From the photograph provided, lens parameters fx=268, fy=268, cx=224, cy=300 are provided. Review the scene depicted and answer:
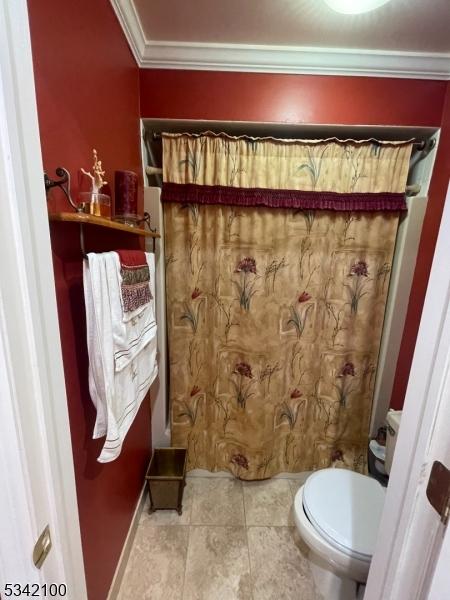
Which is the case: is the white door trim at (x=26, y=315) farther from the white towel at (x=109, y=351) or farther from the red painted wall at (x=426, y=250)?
the red painted wall at (x=426, y=250)

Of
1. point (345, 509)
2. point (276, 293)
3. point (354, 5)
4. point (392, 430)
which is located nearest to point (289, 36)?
point (354, 5)

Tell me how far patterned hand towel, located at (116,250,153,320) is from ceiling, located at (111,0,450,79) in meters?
0.95

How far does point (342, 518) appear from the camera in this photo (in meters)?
1.11

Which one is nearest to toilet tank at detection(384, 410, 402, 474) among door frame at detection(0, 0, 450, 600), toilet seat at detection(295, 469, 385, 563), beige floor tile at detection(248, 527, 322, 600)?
toilet seat at detection(295, 469, 385, 563)

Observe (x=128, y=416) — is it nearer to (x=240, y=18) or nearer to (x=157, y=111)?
(x=157, y=111)

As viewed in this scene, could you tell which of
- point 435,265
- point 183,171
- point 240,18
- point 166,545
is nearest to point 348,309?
point 435,265

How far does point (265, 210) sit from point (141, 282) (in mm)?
802

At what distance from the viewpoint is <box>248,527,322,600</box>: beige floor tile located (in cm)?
121

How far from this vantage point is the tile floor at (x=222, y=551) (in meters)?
1.21

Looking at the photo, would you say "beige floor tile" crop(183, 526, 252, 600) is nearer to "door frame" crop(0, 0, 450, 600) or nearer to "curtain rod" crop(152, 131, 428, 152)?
"door frame" crop(0, 0, 450, 600)

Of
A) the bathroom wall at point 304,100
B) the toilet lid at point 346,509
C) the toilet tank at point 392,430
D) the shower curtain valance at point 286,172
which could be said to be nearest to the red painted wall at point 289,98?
the bathroom wall at point 304,100

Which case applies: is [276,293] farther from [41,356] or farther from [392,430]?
[41,356]

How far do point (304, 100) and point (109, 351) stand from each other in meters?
1.49

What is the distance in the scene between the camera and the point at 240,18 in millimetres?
1113
